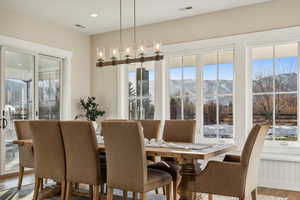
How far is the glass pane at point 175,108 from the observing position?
17.7 ft

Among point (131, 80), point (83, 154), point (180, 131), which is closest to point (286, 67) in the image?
point (180, 131)

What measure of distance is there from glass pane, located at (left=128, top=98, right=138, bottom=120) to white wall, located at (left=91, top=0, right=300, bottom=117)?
1.03 ft

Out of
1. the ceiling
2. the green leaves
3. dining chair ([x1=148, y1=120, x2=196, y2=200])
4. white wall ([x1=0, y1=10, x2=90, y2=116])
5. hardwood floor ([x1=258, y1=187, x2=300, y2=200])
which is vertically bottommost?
hardwood floor ([x1=258, y1=187, x2=300, y2=200])

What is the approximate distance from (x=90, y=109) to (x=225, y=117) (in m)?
2.76

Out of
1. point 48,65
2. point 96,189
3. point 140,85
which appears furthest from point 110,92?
point 96,189

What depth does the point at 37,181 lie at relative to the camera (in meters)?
3.46

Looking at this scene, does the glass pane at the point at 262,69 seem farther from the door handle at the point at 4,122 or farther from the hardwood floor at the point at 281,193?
the door handle at the point at 4,122

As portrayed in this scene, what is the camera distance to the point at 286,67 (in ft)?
14.7

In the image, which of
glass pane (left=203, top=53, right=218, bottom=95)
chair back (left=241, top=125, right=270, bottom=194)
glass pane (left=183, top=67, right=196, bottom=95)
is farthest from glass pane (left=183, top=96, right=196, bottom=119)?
chair back (left=241, top=125, right=270, bottom=194)

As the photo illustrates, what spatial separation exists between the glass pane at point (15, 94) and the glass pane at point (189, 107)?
8.89 ft

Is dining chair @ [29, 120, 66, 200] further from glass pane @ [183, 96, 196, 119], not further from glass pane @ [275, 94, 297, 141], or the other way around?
glass pane @ [275, 94, 297, 141]

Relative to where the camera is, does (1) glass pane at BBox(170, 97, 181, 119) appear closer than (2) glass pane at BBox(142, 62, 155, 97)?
Yes

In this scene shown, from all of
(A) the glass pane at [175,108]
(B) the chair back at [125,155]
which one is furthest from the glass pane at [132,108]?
(B) the chair back at [125,155]

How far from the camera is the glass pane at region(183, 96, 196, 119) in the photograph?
5246mm
